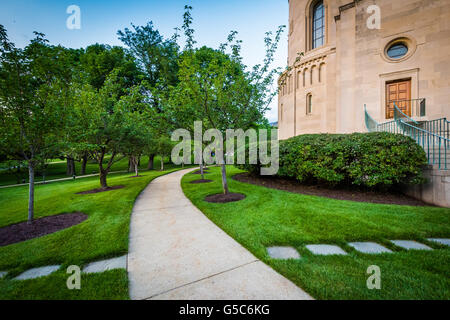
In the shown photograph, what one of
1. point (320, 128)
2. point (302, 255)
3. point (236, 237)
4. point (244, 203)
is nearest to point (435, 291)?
point (302, 255)

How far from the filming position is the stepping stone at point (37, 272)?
2.54m

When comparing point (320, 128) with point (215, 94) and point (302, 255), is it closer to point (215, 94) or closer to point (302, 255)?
point (215, 94)

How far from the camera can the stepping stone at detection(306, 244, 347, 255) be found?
2.91 metres

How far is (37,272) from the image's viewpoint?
2.64 meters

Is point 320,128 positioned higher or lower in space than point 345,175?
higher

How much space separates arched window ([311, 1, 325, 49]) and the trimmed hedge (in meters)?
13.2

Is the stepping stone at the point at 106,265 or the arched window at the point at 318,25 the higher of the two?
the arched window at the point at 318,25

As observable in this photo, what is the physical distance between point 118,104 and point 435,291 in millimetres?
10487

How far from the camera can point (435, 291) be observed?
79.8 inches

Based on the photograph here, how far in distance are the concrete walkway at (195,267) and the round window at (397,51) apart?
1509 cm

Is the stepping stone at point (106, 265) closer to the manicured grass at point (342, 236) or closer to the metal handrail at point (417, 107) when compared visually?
the manicured grass at point (342, 236)

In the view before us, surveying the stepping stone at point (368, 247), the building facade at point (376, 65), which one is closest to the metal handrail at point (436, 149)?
the building facade at point (376, 65)

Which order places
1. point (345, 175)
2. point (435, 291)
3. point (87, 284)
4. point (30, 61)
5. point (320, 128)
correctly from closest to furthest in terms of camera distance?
point (435, 291), point (87, 284), point (30, 61), point (345, 175), point (320, 128)

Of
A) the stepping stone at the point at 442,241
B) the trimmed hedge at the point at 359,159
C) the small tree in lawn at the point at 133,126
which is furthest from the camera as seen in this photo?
the small tree in lawn at the point at 133,126
